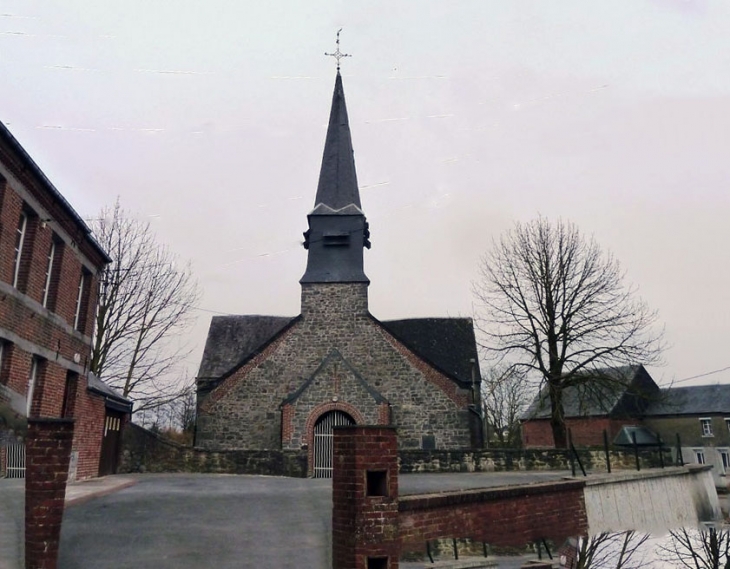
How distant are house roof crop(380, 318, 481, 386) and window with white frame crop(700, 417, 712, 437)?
66.5ft

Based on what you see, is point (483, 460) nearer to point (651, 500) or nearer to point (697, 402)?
point (651, 500)

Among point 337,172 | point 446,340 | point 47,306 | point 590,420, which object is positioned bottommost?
point 590,420

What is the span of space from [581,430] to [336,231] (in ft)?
90.0

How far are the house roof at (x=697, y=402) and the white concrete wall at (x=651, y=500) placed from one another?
2674 centimetres

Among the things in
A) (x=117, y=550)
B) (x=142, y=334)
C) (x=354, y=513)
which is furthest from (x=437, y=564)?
(x=142, y=334)

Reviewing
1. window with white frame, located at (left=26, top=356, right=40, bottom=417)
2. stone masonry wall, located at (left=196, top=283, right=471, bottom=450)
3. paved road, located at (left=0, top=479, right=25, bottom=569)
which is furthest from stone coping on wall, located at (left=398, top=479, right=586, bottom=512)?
stone masonry wall, located at (left=196, top=283, right=471, bottom=450)

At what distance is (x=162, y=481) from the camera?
16.3 m

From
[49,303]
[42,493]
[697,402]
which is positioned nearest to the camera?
[42,493]

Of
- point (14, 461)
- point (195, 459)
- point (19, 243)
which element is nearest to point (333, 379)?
point (195, 459)

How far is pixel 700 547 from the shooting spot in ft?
48.6

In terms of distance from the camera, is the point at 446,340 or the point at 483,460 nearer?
the point at 483,460

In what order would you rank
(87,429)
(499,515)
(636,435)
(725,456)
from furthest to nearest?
1. (636,435)
2. (725,456)
3. (87,429)
4. (499,515)

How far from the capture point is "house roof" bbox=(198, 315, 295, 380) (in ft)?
101

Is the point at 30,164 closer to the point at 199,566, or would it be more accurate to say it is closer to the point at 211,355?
the point at 199,566
